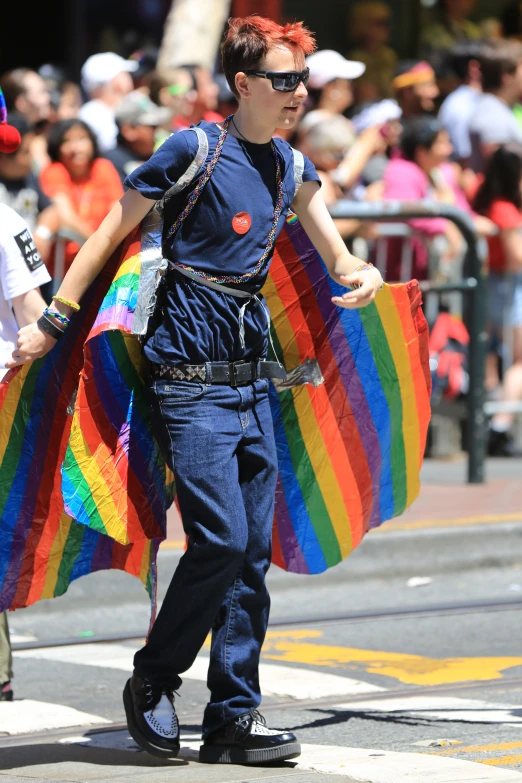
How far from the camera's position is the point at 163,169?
13.4ft

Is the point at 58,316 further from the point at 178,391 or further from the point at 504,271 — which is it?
the point at 504,271

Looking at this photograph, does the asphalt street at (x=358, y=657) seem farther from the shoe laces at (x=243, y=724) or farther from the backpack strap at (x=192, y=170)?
the backpack strap at (x=192, y=170)

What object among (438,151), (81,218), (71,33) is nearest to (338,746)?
(81,218)

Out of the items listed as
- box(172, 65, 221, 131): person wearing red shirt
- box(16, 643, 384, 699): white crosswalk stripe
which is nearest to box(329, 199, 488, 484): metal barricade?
box(172, 65, 221, 131): person wearing red shirt

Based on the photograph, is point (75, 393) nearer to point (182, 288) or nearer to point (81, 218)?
point (182, 288)

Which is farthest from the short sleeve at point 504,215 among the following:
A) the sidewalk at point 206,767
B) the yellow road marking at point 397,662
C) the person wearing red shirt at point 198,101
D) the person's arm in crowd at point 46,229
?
the sidewalk at point 206,767

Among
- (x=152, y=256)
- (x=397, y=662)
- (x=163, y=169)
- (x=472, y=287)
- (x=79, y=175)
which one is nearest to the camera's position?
(x=163, y=169)

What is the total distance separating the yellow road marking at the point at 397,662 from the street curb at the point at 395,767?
1087 mm

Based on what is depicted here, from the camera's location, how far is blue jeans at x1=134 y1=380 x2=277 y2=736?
4.12 m

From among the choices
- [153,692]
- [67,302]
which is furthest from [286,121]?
[153,692]

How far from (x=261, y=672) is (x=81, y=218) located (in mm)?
4059

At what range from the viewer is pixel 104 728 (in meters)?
4.81

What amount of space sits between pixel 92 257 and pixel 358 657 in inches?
88.9

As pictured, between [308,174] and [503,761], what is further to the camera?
[308,174]
